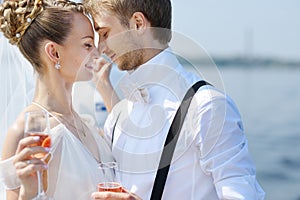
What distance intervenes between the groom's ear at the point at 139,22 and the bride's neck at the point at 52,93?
0.38m

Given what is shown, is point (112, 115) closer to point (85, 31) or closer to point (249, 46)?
point (85, 31)

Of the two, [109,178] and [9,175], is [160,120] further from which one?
[9,175]

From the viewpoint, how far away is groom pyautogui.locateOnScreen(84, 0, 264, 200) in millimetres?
1804

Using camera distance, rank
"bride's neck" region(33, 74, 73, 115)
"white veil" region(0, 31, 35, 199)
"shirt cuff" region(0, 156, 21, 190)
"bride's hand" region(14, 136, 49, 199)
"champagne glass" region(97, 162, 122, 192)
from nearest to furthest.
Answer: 1. "bride's hand" region(14, 136, 49, 199)
2. "champagne glass" region(97, 162, 122, 192)
3. "shirt cuff" region(0, 156, 21, 190)
4. "bride's neck" region(33, 74, 73, 115)
5. "white veil" region(0, 31, 35, 199)

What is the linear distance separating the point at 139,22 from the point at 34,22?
411 mm

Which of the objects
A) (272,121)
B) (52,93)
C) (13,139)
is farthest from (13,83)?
(272,121)

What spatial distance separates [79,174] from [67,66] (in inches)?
16.7

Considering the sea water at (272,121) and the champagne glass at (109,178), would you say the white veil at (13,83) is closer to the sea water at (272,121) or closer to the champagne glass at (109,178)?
the champagne glass at (109,178)

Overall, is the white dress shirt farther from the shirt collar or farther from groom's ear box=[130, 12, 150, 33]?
groom's ear box=[130, 12, 150, 33]

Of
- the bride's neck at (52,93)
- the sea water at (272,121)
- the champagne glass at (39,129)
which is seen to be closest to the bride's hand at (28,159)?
the champagne glass at (39,129)

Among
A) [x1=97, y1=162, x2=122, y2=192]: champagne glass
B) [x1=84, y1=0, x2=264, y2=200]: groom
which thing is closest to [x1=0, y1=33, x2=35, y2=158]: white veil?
[x1=84, y1=0, x2=264, y2=200]: groom

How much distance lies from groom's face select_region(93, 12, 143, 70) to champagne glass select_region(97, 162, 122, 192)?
398 millimetres

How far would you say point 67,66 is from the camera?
2.09m

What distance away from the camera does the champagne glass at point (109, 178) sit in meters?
1.74
